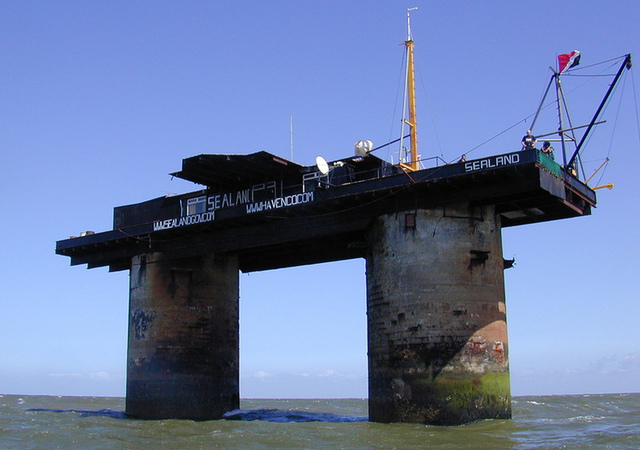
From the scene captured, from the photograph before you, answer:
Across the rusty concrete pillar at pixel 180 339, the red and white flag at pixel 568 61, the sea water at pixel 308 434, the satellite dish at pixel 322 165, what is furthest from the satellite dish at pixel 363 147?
the sea water at pixel 308 434

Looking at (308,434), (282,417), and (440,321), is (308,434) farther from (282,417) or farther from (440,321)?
(282,417)

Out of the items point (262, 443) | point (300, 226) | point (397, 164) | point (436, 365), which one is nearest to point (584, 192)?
point (397, 164)

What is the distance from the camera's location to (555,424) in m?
36.9

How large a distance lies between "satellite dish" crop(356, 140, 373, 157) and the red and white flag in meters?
10.1

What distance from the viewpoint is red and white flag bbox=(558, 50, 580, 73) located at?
39375 millimetres

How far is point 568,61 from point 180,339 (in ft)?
84.6

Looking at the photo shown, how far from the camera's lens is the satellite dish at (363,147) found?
4091 cm

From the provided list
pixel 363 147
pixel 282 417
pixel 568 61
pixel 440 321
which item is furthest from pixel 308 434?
pixel 568 61

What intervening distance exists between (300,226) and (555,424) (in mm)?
15514

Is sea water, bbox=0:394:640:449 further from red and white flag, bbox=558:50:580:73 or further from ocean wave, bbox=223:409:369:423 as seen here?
red and white flag, bbox=558:50:580:73

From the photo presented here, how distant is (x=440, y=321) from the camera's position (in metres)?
35.2

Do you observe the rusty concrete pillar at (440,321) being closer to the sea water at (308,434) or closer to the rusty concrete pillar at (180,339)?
the sea water at (308,434)

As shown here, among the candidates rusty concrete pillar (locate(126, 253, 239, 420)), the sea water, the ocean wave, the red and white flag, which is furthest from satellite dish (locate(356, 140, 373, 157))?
the ocean wave

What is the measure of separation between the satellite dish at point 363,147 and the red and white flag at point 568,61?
33.2ft
